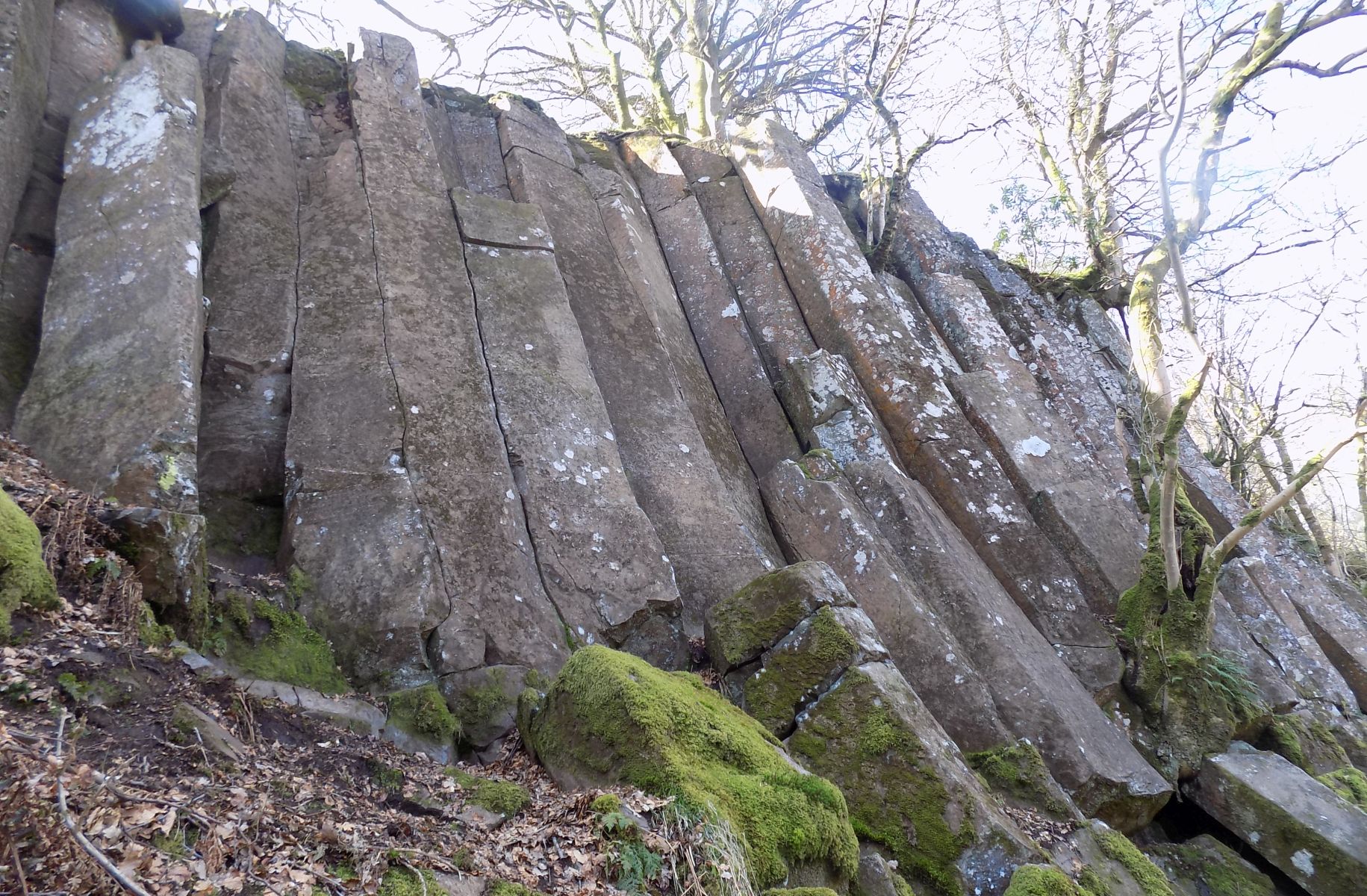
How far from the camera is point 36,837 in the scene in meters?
2.18

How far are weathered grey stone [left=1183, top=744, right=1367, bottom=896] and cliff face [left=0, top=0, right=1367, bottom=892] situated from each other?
54cm

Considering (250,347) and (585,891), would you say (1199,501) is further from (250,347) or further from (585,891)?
(250,347)

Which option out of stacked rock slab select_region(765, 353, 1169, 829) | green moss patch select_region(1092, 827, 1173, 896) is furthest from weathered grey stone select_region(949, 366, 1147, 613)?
green moss patch select_region(1092, 827, 1173, 896)

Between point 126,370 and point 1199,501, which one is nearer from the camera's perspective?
point 126,370

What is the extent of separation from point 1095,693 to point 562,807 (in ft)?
18.2

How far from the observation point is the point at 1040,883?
4.14 meters

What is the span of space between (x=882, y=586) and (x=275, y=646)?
14.8ft

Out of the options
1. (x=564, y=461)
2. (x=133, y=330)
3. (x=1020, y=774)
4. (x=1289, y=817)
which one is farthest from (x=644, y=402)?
(x=1289, y=817)

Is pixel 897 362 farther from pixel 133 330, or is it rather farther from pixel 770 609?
pixel 133 330

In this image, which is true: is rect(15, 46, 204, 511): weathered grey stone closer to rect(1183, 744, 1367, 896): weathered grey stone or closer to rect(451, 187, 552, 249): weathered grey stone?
rect(451, 187, 552, 249): weathered grey stone

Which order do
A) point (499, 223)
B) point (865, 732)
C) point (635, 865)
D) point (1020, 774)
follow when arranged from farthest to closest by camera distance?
point (499, 223)
point (1020, 774)
point (865, 732)
point (635, 865)

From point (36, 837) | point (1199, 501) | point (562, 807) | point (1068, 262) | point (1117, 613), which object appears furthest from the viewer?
point (1068, 262)

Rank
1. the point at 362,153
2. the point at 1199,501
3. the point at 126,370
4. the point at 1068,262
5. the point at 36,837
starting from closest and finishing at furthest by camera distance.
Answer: the point at 36,837 → the point at 126,370 → the point at 362,153 → the point at 1199,501 → the point at 1068,262

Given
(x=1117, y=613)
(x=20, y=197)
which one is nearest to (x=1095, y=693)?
(x=1117, y=613)
